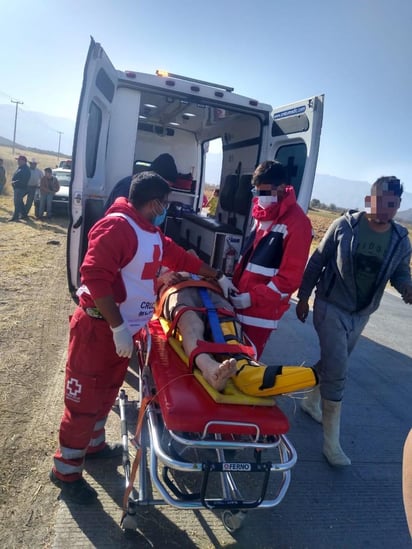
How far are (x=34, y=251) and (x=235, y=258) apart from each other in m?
5.06

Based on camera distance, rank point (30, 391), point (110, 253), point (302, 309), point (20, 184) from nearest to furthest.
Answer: point (110, 253) < point (30, 391) < point (302, 309) < point (20, 184)

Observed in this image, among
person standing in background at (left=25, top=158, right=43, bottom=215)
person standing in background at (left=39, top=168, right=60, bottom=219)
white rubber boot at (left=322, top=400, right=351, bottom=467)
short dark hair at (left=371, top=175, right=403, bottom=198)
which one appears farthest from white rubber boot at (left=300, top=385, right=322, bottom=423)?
person standing in background at (left=39, top=168, right=60, bottom=219)

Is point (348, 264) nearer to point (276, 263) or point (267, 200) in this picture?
point (276, 263)

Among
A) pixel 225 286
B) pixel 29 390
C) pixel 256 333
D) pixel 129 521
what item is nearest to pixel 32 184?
pixel 29 390

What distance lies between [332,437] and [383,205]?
180 centimetres

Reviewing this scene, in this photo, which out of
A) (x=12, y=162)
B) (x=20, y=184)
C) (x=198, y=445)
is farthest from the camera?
(x=12, y=162)

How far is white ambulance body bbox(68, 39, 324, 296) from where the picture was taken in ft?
12.3

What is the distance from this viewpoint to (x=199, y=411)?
6.20ft

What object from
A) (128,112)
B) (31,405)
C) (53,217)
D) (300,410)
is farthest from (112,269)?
(53,217)

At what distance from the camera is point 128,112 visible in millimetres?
4559

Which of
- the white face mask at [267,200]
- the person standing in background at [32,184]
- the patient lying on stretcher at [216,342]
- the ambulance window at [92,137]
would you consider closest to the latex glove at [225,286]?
the patient lying on stretcher at [216,342]

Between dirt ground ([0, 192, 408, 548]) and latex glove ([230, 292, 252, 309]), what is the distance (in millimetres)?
1576

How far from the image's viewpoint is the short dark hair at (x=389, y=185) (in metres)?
2.99

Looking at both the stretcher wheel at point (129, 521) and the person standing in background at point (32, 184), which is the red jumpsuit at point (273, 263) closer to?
the stretcher wheel at point (129, 521)
